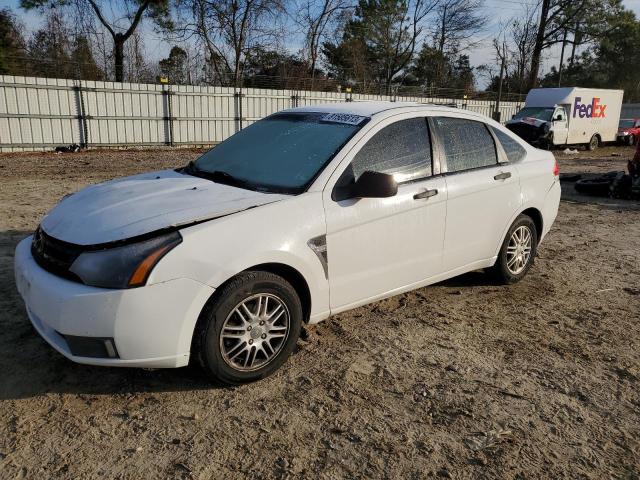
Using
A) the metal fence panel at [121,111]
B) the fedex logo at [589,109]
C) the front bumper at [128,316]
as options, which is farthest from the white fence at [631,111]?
the front bumper at [128,316]

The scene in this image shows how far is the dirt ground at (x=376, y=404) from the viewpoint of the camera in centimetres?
245

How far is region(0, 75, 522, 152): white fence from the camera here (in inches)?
609

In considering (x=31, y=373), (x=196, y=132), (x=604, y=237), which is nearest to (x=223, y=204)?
(x=31, y=373)

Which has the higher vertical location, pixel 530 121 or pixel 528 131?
pixel 530 121

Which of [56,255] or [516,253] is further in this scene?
[516,253]

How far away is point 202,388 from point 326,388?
0.73 metres

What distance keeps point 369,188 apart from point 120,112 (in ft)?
53.5

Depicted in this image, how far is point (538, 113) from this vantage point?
21.3 metres

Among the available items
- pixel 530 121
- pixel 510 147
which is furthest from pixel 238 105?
pixel 510 147

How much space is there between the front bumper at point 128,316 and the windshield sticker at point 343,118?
5.57 ft

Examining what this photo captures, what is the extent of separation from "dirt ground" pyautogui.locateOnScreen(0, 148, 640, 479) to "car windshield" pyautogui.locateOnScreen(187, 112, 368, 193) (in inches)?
47.3

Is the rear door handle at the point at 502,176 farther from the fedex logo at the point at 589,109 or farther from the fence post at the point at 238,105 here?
the fedex logo at the point at 589,109

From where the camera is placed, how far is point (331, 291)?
11.0ft

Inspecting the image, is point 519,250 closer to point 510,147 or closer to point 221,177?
point 510,147
